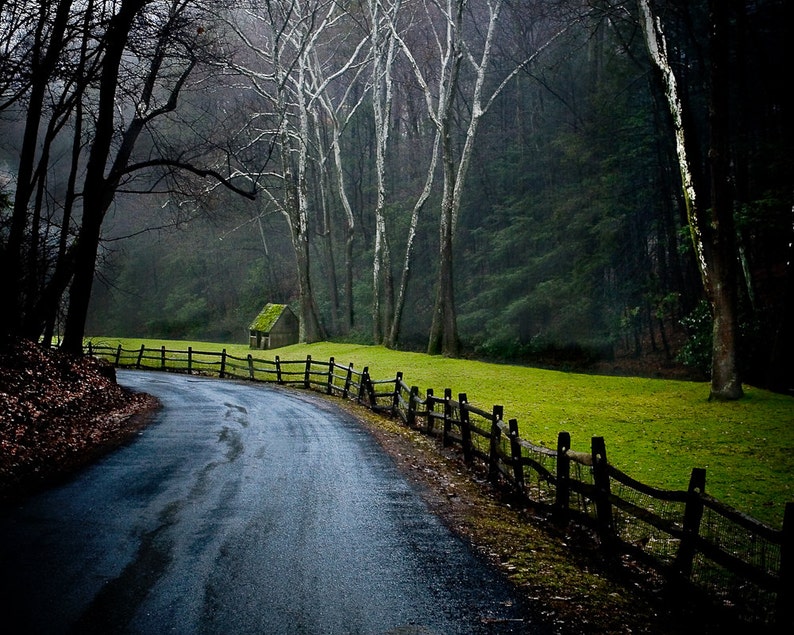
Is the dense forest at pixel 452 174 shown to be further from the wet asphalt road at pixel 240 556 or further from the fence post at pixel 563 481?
the fence post at pixel 563 481

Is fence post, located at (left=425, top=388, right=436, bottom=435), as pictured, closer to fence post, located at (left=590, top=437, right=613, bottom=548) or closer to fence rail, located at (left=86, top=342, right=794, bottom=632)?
fence rail, located at (left=86, top=342, right=794, bottom=632)

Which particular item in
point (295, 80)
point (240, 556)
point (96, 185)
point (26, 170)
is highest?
point (295, 80)

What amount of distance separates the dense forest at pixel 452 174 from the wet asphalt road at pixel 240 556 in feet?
27.7

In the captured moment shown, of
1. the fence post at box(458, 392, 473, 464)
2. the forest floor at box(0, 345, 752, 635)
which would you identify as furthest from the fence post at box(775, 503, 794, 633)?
the fence post at box(458, 392, 473, 464)

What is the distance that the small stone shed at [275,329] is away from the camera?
136 ft

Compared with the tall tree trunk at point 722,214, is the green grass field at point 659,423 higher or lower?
lower

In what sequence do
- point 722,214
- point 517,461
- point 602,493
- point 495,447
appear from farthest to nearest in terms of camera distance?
point 722,214 → point 495,447 → point 517,461 → point 602,493

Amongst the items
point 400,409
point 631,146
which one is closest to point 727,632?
point 400,409

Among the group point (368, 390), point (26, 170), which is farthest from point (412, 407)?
point (26, 170)

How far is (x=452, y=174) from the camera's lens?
29922mm

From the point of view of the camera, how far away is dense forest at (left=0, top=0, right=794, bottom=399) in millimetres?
16531

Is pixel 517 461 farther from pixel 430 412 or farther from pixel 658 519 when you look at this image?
pixel 430 412

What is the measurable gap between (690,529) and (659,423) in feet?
31.6

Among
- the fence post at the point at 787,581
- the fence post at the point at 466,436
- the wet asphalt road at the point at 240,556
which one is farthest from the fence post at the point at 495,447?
the fence post at the point at 787,581
